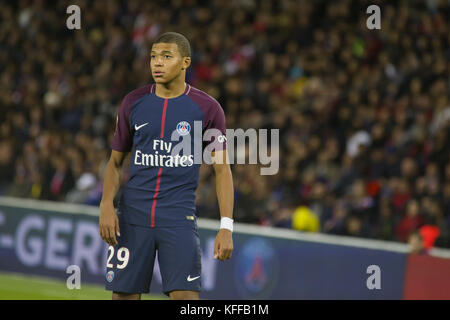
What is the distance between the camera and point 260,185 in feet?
44.2

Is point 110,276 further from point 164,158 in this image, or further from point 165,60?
point 165,60

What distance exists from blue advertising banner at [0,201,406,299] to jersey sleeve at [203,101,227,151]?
18.6 ft

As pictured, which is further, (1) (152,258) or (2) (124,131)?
(2) (124,131)

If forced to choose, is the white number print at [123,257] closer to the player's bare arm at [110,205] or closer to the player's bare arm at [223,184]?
the player's bare arm at [110,205]

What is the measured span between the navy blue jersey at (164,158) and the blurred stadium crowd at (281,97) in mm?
6257

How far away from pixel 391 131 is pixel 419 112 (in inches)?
19.2

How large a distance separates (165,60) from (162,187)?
0.80 m

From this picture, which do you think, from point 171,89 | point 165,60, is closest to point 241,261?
point 171,89

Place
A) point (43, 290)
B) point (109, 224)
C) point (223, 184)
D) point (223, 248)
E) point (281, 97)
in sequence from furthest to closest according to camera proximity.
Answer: point (281, 97) → point (43, 290) → point (223, 184) → point (109, 224) → point (223, 248)

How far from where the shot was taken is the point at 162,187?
5.69 m

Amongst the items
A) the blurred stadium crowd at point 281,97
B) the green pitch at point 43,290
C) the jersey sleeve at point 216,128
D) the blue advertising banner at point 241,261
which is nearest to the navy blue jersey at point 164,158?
the jersey sleeve at point 216,128

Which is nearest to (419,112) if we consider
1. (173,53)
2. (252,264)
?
(252,264)

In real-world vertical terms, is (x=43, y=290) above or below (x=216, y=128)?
below

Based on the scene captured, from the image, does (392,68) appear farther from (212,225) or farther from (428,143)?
(212,225)
